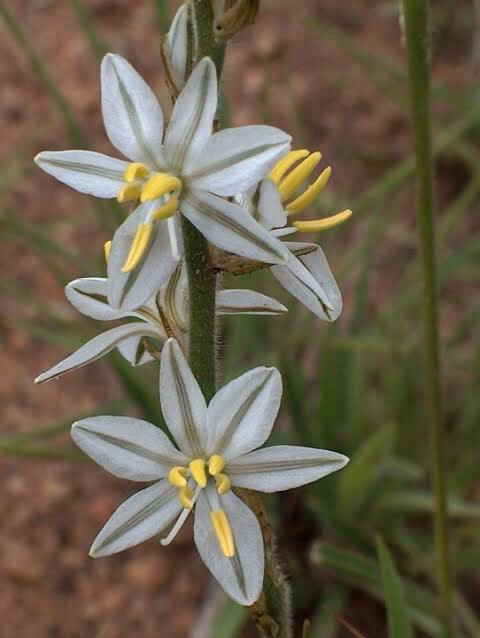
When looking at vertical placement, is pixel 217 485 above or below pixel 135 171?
below

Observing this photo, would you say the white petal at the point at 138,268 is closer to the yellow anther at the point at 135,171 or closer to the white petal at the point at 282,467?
the yellow anther at the point at 135,171

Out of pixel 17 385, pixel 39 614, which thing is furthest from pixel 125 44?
pixel 39 614

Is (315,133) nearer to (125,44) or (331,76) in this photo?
(331,76)

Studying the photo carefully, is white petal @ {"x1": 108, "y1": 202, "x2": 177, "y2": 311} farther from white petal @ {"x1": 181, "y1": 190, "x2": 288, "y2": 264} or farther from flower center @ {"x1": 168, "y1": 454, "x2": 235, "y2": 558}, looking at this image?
flower center @ {"x1": 168, "y1": 454, "x2": 235, "y2": 558}

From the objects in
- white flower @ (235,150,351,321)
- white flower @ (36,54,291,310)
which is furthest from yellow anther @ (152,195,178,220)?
white flower @ (235,150,351,321)

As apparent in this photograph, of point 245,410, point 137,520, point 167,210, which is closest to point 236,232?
point 167,210

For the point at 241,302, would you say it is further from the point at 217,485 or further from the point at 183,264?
the point at 217,485
